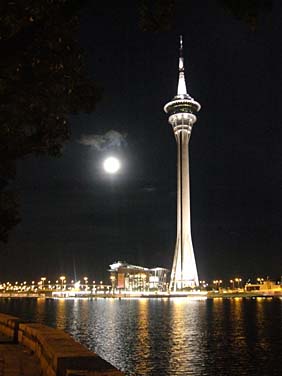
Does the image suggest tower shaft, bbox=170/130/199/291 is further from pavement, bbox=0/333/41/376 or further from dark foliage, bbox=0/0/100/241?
dark foliage, bbox=0/0/100/241

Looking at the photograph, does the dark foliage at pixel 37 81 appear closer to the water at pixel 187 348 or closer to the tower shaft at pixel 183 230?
the water at pixel 187 348

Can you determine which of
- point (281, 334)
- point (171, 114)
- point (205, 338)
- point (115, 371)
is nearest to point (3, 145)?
point (115, 371)

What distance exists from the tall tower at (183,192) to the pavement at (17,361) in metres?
150

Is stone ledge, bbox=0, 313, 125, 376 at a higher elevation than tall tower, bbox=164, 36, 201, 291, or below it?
below

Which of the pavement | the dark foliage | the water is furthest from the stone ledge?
the water

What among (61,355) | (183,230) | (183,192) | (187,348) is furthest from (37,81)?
(183,192)

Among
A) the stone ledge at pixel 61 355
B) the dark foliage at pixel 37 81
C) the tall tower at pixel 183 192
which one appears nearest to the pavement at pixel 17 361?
the stone ledge at pixel 61 355

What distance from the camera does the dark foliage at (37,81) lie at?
8352mm

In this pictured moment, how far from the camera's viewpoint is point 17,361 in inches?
432

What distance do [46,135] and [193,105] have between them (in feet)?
592

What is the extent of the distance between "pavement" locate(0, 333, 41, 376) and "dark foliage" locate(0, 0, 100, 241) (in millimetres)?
2605

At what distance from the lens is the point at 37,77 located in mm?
9578

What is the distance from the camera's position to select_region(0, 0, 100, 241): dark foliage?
835cm

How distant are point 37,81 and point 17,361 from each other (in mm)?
5958
